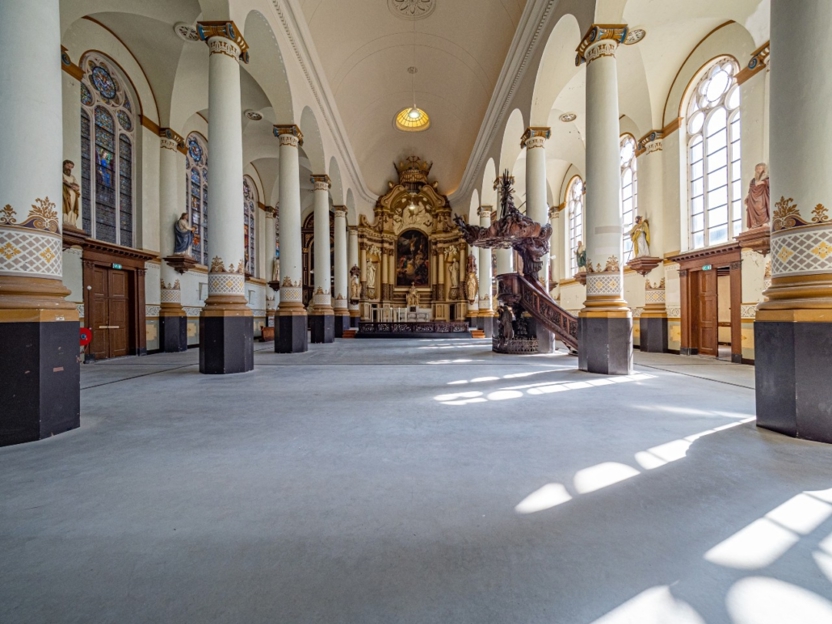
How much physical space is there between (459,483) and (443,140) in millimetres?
25039

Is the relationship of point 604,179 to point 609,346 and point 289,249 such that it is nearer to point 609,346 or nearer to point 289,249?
point 609,346

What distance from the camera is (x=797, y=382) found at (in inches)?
135

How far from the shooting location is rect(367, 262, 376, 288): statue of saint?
26.2 meters

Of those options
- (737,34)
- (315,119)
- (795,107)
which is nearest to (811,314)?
(795,107)

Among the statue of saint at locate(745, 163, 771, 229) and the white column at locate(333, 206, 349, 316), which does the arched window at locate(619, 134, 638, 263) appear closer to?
the statue of saint at locate(745, 163, 771, 229)

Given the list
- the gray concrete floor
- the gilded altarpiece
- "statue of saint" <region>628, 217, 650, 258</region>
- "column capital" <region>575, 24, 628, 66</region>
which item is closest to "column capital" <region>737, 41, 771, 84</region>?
"column capital" <region>575, 24, 628, 66</region>

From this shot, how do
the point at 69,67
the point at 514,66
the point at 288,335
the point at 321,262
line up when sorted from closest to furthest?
the point at 69,67 < the point at 288,335 < the point at 514,66 < the point at 321,262

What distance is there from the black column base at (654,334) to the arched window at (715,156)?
251 centimetres

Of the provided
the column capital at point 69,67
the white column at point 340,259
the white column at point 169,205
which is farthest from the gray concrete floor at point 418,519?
the white column at point 340,259

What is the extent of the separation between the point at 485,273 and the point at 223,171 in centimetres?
1437

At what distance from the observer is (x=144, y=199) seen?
1230 centimetres

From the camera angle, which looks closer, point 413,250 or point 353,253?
point 353,253

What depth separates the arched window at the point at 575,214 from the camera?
64.7 ft

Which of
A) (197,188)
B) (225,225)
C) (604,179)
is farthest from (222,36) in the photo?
(197,188)
